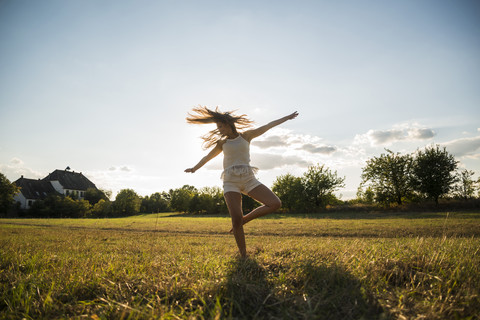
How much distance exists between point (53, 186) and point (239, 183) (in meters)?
92.0

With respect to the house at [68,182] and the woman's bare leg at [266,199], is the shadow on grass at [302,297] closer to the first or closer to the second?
the woman's bare leg at [266,199]

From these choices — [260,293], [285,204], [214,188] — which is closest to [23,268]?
[260,293]

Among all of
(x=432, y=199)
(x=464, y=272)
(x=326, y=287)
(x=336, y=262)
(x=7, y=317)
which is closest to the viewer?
(x=7, y=317)

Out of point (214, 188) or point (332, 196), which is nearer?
point (332, 196)

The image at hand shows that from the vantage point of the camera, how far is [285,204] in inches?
1889

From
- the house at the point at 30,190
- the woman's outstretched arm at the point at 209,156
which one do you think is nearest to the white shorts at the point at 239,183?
the woman's outstretched arm at the point at 209,156

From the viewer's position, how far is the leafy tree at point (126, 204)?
200ft

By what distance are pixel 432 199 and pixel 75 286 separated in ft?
155

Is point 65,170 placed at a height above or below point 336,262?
above

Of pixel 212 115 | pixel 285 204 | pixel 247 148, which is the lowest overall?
pixel 285 204

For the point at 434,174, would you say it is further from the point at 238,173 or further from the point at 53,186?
the point at 53,186

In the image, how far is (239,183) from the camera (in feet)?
15.3

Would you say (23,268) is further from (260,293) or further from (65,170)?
(65,170)

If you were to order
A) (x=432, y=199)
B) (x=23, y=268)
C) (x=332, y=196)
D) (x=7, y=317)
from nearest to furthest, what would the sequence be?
(x=7, y=317)
(x=23, y=268)
(x=432, y=199)
(x=332, y=196)
